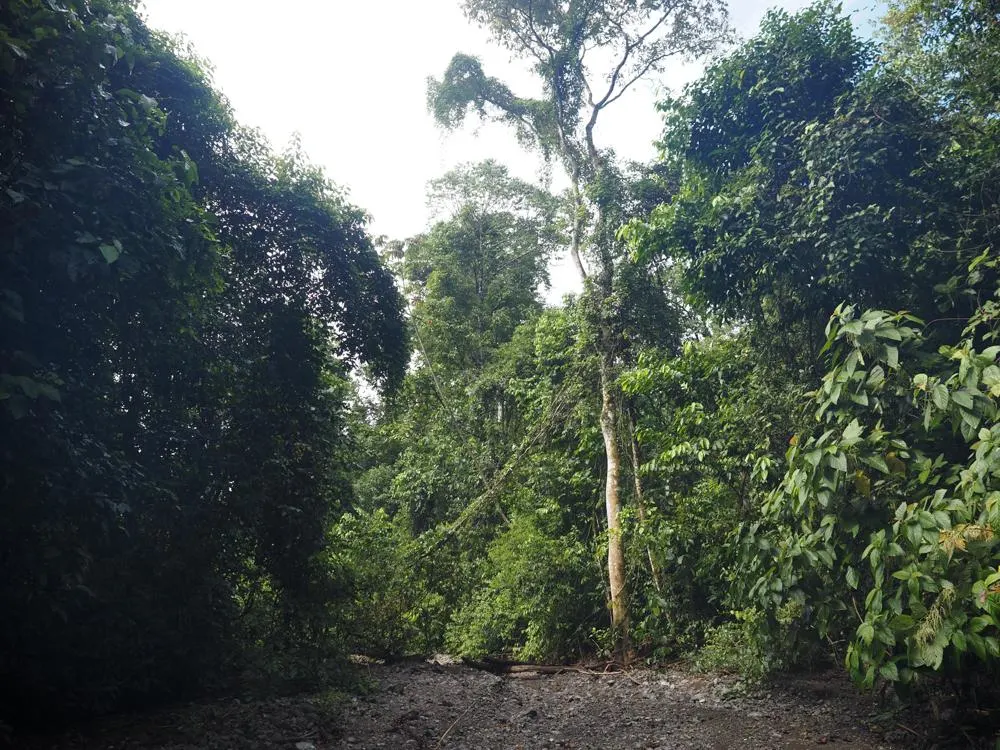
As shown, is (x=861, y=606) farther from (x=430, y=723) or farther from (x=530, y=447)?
(x=530, y=447)

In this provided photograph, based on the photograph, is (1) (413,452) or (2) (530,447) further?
(1) (413,452)

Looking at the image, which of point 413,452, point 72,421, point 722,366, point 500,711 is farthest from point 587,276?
point 72,421

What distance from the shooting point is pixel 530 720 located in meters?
5.62

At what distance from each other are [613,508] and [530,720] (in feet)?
13.2

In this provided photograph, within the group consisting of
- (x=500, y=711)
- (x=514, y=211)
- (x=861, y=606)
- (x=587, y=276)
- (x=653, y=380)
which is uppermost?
(x=514, y=211)

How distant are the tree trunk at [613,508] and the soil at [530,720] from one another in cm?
152

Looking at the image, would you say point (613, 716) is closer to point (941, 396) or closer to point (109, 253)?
point (941, 396)

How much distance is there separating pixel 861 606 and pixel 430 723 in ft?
11.4

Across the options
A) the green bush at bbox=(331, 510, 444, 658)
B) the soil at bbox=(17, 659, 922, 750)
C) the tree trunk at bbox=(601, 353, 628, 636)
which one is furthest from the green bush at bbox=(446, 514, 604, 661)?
the soil at bbox=(17, 659, 922, 750)

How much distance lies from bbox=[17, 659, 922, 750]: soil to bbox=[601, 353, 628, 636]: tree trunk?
152 cm

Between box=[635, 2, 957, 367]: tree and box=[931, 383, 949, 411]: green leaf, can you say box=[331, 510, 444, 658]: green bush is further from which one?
box=[931, 383, 949, 411]: green leaf

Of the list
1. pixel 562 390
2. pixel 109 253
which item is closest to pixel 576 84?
pixel 562 390

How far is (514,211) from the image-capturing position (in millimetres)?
16156

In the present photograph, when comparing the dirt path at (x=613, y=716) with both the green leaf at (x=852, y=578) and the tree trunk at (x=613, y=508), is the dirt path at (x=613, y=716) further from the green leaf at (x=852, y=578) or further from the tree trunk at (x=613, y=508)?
the tree trunk at (x=613, y=508)
